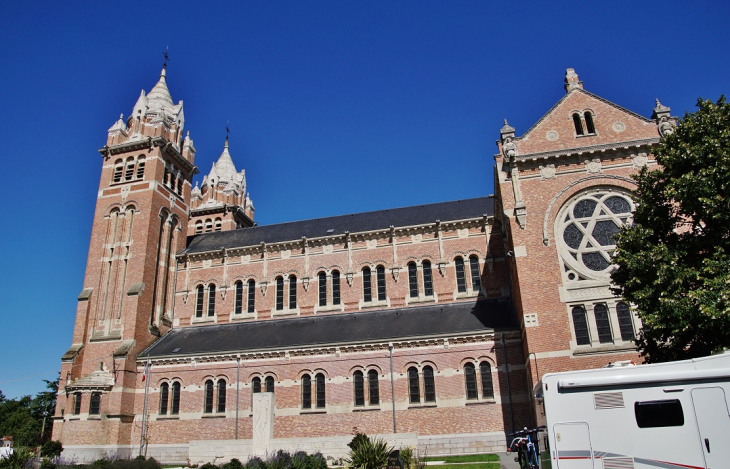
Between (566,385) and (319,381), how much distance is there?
754 inches

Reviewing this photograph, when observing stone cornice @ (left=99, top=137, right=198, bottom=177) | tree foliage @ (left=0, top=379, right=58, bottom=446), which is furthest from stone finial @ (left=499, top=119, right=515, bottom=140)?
tree foliage @ (left=0, top=379, right=58, bottom=446)

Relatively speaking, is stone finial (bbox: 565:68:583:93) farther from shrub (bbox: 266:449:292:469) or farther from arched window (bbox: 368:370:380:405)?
→ shrub (bbox: 266:449:292:469)

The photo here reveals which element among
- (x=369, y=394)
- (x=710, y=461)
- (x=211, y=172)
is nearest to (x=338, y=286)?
(x=369, y=394)

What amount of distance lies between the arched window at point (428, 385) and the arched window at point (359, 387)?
329 centimetres

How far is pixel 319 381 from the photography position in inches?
1112

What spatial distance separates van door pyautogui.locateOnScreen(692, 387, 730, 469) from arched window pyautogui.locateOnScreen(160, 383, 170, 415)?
27878 millimetres

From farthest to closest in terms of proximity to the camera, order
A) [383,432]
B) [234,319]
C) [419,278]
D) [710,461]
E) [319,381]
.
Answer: [234,319] < [419,278] < [319,381] < [383,432] < [710,461]

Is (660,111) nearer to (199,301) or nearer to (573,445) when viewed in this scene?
(573,445)

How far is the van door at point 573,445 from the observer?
10.7 meters

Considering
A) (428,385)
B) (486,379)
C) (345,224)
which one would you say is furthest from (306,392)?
(345,224)

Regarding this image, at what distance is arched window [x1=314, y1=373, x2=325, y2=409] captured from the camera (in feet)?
91.7

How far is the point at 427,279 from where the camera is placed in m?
31.9

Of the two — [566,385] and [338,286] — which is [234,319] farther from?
[566,385]

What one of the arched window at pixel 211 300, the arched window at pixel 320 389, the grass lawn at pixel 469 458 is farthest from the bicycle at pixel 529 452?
the arched window at pixel 211 300
